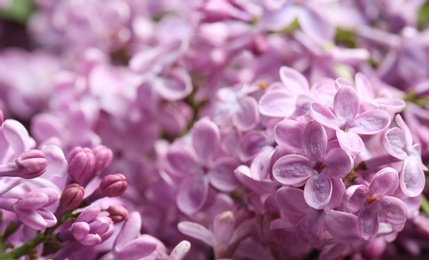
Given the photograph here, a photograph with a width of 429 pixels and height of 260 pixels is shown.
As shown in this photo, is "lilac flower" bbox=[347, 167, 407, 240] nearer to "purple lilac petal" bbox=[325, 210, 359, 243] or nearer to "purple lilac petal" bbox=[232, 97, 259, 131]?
"purple lilac petal" bbox=[325, 210, 359, 243]

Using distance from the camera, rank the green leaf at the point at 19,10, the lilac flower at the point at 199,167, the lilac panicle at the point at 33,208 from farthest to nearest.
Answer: the green leaf at the point at 19,10, the lilac flower at the point at 199,167, the lilac panicle at the point at 33,208

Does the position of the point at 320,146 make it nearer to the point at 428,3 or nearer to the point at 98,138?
the point at 98,138

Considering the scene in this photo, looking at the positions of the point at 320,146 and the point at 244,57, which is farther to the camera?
the point at 244,57

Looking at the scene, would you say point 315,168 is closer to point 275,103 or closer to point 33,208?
point 275,103

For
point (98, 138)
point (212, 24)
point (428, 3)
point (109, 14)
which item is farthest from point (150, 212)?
point (428, 3)

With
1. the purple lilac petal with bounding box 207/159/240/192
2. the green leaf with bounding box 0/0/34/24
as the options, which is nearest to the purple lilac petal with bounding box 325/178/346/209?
the purple lilac petal with bounding box 207/159/240/192

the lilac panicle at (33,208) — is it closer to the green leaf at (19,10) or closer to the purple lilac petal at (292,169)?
the purple lilac petal at (292,169)

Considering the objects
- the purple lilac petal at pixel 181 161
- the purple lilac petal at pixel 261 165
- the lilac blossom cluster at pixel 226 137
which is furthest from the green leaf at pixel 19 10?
the purple lilac petal at pixel 261 165

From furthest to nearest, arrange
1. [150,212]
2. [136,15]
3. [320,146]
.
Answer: [136,15] → [150,212] → [320,146]

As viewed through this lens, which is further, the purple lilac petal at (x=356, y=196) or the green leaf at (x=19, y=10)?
the green leaf at (x=19, y=10)
